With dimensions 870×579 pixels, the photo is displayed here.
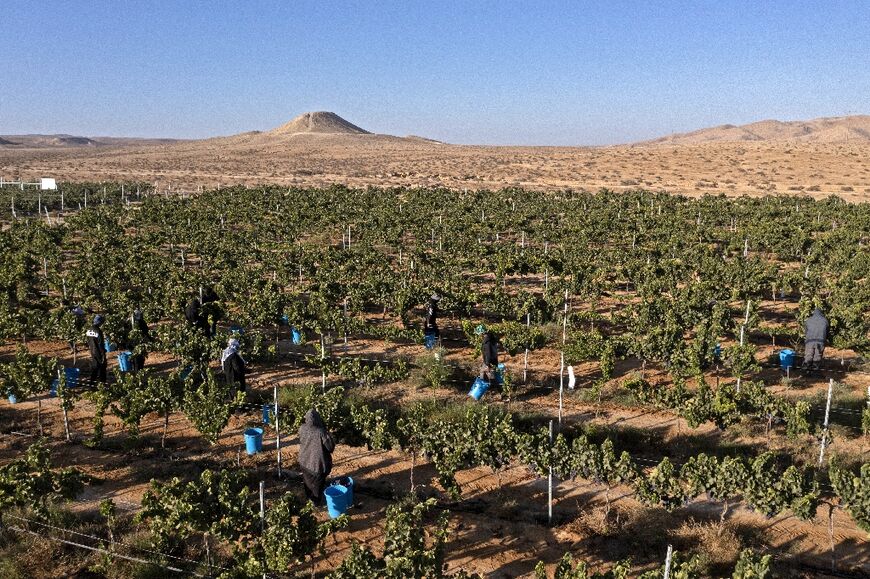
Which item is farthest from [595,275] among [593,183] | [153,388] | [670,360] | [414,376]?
[593,183]

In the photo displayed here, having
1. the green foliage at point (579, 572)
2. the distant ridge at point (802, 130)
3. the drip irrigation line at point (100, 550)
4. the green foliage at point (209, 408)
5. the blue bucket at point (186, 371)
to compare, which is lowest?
the drip irrigation line at point (100, 550)

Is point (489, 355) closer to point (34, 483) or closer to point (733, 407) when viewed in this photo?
point (733, 407)

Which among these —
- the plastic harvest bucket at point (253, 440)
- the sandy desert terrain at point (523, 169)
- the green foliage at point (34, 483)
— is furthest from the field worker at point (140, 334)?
the sandy desert terrain at point (523, 169)

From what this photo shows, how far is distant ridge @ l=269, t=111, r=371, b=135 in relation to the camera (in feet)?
566

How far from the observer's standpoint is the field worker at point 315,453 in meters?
8.56

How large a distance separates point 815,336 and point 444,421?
8.46 m

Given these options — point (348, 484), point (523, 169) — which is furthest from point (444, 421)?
point (523, 169)

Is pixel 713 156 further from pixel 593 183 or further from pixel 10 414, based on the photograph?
pixel 10 414

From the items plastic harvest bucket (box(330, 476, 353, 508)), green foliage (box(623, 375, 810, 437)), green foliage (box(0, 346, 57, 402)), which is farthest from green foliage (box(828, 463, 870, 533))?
green foliage (box(0, 346, 57, 402))

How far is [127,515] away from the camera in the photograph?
882cm

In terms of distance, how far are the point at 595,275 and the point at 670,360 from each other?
19.5 feet

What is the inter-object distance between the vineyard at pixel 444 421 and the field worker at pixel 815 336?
57cm

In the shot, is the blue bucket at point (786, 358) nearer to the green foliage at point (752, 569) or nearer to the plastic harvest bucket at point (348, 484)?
the green foliage at point (752, 569)

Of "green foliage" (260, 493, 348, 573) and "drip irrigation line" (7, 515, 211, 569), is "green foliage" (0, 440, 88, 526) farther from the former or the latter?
"green foliage" (260, 493, 348, 573)
